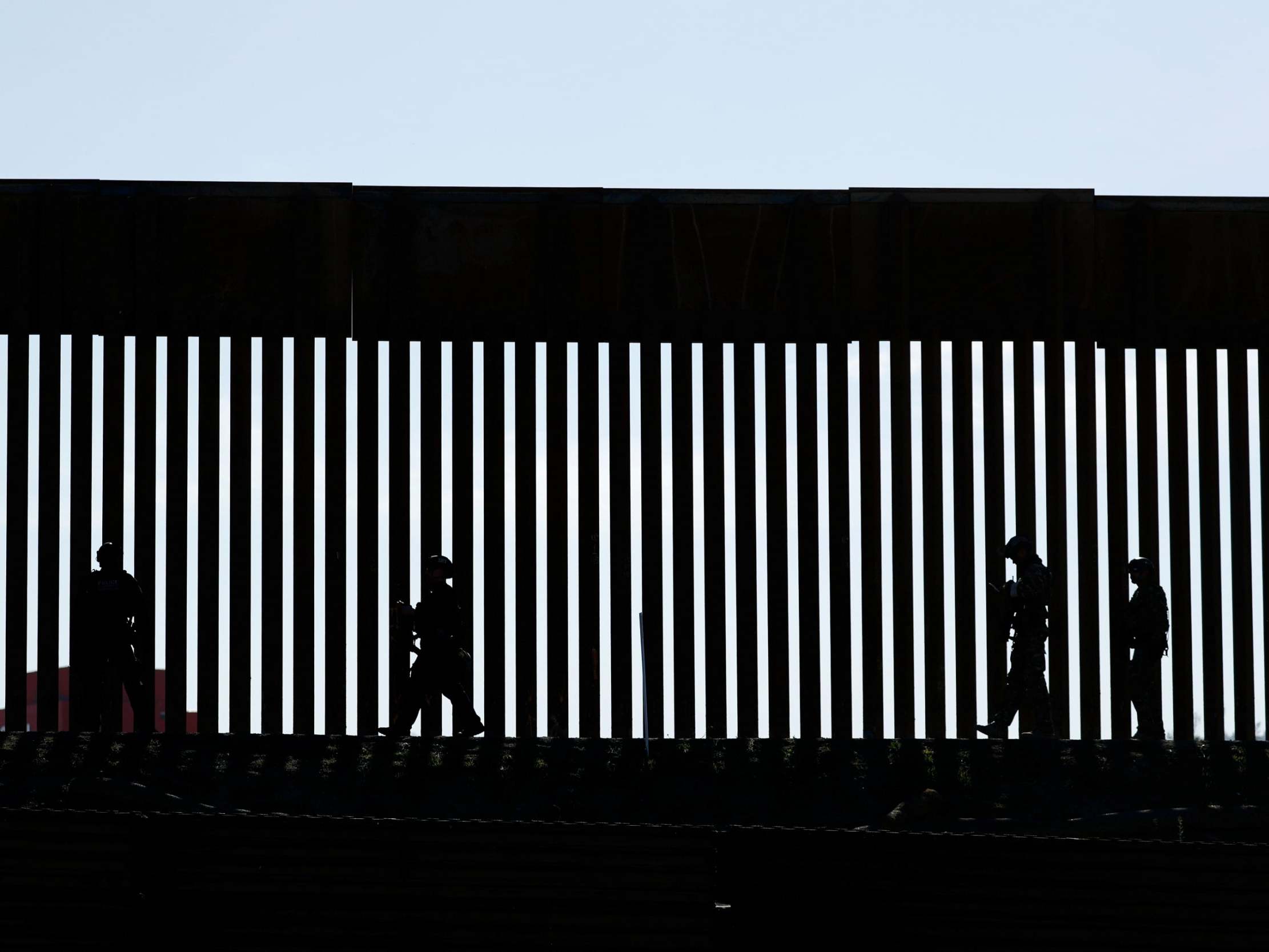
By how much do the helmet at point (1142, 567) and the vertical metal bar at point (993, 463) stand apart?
182 cm

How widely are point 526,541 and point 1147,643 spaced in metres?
4.52

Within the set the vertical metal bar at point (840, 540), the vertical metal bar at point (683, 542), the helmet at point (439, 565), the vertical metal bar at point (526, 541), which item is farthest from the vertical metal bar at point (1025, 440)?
the helmet at point (439, 565)

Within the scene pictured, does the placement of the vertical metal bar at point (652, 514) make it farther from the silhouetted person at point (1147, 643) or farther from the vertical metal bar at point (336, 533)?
the silhouetted person at point (1147, 643)

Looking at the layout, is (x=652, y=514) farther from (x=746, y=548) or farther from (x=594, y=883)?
(x=594, y=883)

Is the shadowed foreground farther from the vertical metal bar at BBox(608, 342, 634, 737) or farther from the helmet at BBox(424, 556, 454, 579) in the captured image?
the vertical metal bar at BBox(608, 342, 634, 737)

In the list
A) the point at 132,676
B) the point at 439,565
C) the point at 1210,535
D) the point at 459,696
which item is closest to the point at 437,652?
the point at 459,696

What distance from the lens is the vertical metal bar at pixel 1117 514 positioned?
15.4 metres

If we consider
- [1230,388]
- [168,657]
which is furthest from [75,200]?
[1230,388]

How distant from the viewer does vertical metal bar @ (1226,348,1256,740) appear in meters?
15.8

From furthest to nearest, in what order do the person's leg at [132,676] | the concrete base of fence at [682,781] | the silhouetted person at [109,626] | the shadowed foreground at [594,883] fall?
the person's leg at [132,676] → the silhouetted person at [109,626] → the concrete base of fence at [682,781] → the shadowed foreground at [594,883]

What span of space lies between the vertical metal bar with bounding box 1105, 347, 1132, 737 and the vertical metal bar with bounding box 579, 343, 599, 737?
3.78 meters

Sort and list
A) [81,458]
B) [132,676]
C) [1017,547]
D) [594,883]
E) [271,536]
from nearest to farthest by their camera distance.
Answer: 1. [594,883]
2. [1017,547]
3. [132,676]
4. [271,536]
5. [81,458]

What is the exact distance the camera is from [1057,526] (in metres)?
15.5

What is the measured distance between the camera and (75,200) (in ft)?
50.1
